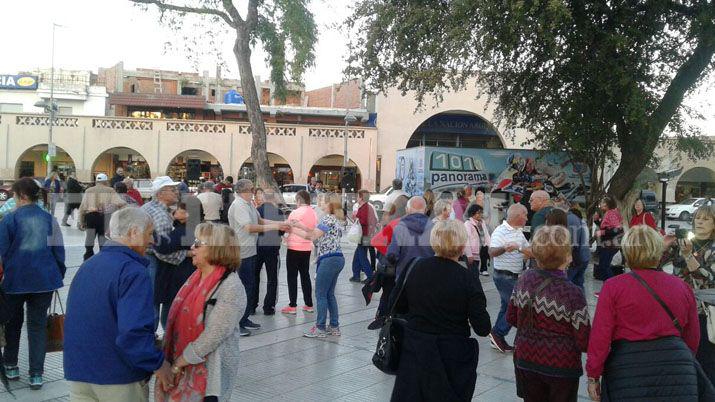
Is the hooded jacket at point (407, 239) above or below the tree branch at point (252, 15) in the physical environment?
below

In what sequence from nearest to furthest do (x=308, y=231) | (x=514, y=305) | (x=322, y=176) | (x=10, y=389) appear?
(x=514, y=305) → (x=10, y=389) → (x=308, y=231) → (x=322, y=176)

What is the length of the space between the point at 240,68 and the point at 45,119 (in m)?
25.0

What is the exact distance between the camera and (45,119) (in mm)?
37781

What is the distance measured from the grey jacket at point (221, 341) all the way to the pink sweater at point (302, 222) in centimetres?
413

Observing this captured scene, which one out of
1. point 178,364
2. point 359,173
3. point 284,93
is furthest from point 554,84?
point 359,173

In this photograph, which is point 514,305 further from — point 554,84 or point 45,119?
point 45,119

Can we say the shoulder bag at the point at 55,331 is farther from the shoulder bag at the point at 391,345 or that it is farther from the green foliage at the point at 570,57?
the green foliage at the point at 570,57

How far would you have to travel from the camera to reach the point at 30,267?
525 cm

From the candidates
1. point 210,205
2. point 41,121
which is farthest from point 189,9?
point 41,121

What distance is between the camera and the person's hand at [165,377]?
3.31 meters

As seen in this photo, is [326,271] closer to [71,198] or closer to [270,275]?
[270,275]

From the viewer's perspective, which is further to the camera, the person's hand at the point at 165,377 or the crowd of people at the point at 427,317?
the person's hand at the point at 165,377

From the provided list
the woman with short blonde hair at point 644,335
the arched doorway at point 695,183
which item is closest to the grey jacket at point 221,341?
the woman with short blonde hair at point 644,335

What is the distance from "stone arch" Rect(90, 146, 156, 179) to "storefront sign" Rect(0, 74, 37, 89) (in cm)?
1376
